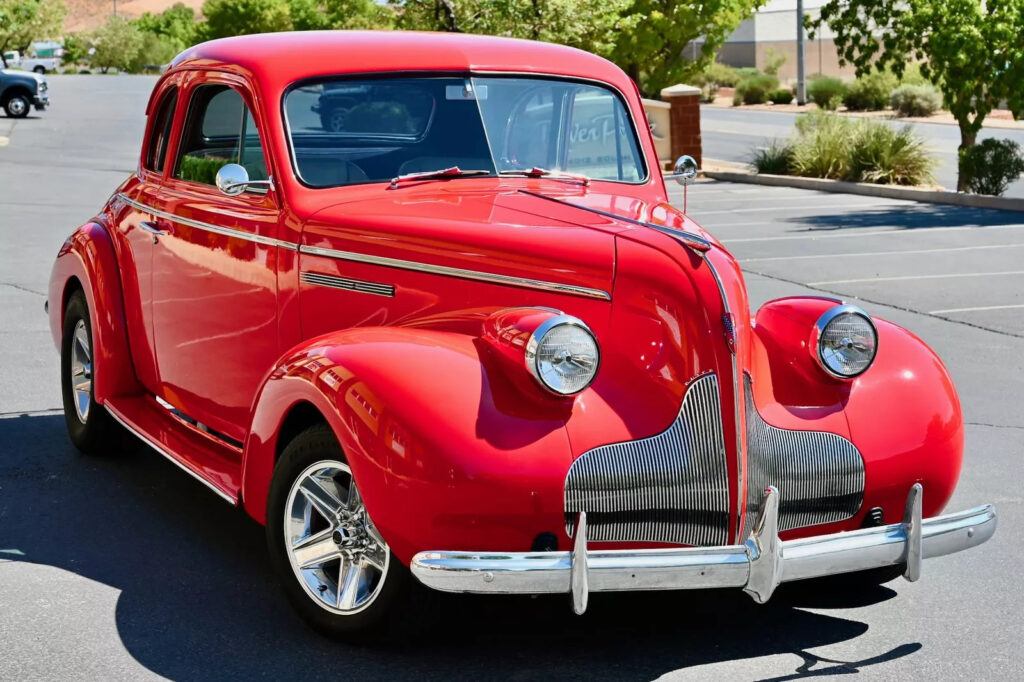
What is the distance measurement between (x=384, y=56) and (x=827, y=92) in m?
45.6

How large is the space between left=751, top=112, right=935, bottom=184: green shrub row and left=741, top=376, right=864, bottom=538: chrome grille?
18.4 m

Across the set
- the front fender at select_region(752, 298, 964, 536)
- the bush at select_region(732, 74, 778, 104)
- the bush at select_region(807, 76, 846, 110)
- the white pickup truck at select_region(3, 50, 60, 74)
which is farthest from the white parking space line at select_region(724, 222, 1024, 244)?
the bush at select_region(732, 74, 778, 104)

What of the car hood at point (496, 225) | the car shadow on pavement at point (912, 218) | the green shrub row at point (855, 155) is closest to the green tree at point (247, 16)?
the green shrub row at point (855, 155)

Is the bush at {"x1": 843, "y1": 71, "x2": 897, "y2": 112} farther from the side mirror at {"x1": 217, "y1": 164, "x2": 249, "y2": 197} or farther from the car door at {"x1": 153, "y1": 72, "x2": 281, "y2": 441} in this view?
the side mirror at {"x1": 217, "y1": 164, "x2": 249, "y2": 197}

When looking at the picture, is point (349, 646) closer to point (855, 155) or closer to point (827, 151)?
point (855, 155)

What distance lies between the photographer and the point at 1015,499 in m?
6.09

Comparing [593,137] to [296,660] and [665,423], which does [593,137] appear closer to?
[665,423]

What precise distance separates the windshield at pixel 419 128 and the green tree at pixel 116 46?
91.7 m

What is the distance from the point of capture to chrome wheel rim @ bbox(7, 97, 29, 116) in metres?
38.5

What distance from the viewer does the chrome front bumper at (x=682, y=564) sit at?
3.75m

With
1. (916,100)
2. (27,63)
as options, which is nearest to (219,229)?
(916,100)

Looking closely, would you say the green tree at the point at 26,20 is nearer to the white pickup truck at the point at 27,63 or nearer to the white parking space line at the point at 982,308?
the white pickup truck at the point at 27,63

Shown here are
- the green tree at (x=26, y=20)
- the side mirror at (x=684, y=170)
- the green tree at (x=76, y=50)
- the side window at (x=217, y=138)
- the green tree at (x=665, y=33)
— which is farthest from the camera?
the green tree at (x=76, y=50)

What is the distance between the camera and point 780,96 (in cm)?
5300
